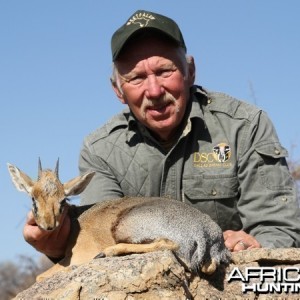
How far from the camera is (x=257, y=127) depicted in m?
8.61

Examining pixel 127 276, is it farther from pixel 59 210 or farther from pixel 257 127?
pixel 257 127

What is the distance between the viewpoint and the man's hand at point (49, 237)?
7.44 meters

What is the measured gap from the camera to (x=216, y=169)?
845 centimetres

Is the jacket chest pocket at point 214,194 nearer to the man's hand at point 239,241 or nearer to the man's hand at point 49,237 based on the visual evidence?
the man's hand at point 239,241

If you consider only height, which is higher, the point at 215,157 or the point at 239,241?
the point at 215,157

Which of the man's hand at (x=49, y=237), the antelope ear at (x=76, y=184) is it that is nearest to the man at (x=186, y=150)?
the antelope ear at (x=76, y=184)

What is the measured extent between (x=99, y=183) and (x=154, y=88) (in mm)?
1189

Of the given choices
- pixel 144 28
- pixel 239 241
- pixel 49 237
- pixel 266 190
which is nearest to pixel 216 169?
pixel 266 190

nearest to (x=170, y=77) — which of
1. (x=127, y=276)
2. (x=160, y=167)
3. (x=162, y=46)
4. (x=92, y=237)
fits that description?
(x=162, y=46)

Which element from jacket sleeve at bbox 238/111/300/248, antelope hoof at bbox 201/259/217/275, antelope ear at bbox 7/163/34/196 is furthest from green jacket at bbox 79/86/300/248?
antelope hoof at bbox 201/259/217/275

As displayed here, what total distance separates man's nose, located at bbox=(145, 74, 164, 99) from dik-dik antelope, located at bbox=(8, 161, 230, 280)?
1.04 m

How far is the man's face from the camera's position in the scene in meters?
8.35

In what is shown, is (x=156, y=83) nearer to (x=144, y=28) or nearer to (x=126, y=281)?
(x=144, y=28)

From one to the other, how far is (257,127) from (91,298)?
10.8ft
